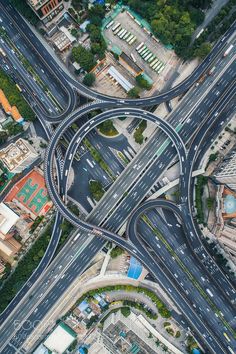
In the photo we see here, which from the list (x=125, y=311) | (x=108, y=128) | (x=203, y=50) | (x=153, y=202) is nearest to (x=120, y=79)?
(x=108, y=128)

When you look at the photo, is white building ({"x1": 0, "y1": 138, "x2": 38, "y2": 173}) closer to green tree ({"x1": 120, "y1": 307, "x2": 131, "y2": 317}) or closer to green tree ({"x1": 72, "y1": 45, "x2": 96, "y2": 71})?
green tree ({"x1": 72, "y1": 45, "x2": 96, "y2": 71})

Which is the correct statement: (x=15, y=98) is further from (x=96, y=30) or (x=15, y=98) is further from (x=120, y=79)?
(x=120, y=79)

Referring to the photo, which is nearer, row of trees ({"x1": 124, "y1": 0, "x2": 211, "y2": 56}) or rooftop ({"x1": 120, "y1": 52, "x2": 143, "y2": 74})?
row of trees ({"x1": 124, "y1": 0, "x2": 211, "y2": 56})

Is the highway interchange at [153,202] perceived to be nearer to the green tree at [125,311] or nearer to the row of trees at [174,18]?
the row of trees at [174,18]

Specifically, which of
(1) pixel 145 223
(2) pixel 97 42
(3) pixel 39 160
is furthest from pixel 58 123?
(1) pixel 145 223

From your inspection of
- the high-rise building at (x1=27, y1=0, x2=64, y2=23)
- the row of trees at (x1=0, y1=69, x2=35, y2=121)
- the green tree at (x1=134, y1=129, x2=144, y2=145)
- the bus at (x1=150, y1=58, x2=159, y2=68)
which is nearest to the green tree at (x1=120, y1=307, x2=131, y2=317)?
the green tree at (x1=134, y1=129, x2=144, y2=145)

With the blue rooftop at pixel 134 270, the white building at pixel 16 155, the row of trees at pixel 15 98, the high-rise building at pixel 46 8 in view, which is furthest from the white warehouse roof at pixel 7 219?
the high-rise building at pixel 46 8
